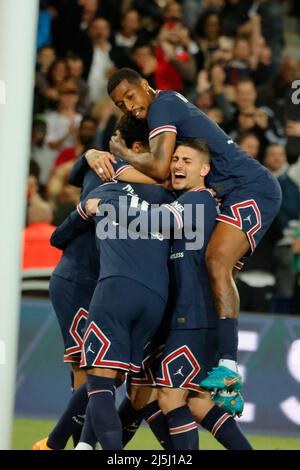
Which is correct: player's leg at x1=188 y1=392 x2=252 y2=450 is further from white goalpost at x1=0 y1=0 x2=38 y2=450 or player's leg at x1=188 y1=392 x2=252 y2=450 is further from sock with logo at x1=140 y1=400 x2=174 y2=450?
white goalpost at x1=0 y1=0 x2=38 y2=450

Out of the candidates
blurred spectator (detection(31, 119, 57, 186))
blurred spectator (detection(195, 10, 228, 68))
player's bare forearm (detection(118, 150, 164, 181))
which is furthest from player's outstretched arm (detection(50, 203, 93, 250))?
blurred spectator (detection(195, 10, 228, 68))

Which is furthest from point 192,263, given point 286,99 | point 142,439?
point 286,99

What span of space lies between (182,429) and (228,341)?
0.49 metres

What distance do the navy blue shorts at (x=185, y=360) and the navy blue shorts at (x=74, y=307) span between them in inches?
21.7

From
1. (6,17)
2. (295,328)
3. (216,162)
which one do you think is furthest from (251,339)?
(6,17)

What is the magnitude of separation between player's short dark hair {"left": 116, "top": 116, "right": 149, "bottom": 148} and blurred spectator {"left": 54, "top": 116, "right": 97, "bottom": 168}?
3.90m

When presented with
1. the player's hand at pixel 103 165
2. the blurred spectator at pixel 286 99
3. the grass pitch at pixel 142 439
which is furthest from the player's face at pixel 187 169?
the blurred spectator at pixel 286 99

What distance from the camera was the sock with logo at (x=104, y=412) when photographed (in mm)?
4500

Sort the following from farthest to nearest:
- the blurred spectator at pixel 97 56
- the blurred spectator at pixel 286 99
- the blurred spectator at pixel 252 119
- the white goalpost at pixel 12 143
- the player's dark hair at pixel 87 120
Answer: the blurred spectator at pixel 97 56, the player's dark hair at pixel 87 120, the blurred spectator at pixel 252 119, the blurred spectator at pixel 286 99, the white goalpost at pixel 12 143

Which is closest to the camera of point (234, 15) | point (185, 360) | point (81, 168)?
point (185, 360)

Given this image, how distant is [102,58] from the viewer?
9969 millimetres

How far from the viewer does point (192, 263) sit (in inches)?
193

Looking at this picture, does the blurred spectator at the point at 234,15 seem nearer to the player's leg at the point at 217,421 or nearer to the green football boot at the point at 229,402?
the player's leg at the point at 217,421

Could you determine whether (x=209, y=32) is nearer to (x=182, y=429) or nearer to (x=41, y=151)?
(x=41, y=151)
